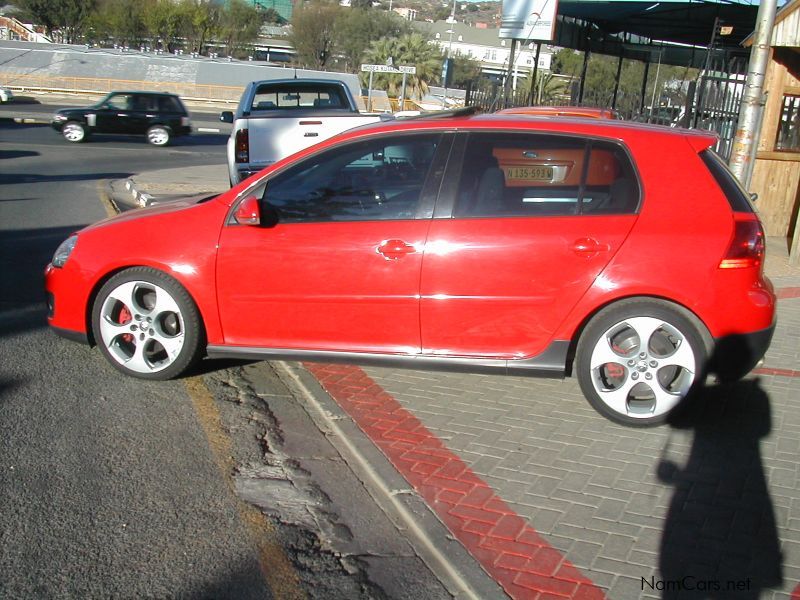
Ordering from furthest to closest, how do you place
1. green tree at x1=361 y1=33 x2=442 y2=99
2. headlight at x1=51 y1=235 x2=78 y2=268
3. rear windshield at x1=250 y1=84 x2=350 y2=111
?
1. green tree at x1=361 y1=33 x2=442 y2=99
2. rear windshield at x1=250 y1=84 x2=350 y2=111
3. headlight at x1=51 y1=235 x2=78 y2=268

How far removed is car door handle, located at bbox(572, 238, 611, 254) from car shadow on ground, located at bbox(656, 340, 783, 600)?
3.25 ft

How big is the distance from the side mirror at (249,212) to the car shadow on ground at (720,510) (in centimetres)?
273

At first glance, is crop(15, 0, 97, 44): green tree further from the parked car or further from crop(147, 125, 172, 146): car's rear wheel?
crop(147, 125, 172, 146): car's rear wheel

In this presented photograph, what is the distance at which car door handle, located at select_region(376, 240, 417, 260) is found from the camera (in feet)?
17.2

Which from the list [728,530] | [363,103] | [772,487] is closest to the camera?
[728,530]

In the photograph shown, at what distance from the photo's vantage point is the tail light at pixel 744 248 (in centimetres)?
507

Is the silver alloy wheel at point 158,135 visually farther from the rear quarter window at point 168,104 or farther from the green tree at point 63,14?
the green tree at point 63,14

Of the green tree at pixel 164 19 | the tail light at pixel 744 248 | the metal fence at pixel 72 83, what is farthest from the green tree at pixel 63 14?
the tail light at pixel 744 248

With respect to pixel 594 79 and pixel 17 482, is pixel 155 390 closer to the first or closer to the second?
pixel 17 482

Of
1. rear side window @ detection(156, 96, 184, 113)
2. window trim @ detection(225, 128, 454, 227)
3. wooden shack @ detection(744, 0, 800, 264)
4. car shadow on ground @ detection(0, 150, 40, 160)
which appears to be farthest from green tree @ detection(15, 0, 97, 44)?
window trim @ detection(225, 128, 454, 227)

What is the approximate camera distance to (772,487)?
4555mm

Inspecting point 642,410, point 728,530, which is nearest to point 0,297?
point 642,410

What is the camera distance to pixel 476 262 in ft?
17.1

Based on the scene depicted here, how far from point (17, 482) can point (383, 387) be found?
240 centimetres
